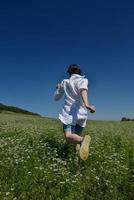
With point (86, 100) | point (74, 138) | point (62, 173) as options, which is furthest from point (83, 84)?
point (62, 173)

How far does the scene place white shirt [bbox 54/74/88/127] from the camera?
11445mm

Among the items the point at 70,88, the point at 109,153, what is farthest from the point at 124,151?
the point at 70,88

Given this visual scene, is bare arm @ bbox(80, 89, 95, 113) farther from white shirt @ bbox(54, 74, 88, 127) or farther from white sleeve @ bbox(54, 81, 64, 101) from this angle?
white sleeve @ bbox(54, 81, 64, 101)

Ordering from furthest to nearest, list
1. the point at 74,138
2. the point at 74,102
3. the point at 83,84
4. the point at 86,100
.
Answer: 1. the point at 74,102
2. the point at 83,84
3. the point at 86,100
4. the point at 74,138

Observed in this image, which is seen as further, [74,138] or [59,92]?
[59,92]

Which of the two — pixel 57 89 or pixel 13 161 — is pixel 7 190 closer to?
pixel 13 161

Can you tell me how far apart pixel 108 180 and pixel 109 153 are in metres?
3.14

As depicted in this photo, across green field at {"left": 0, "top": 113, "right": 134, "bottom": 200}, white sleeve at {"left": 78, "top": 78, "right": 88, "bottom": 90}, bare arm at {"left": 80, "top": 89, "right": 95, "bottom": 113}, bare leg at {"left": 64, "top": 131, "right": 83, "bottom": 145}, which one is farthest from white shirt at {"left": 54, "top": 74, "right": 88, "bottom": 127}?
green field at {"left": 0, "top": 113, "right": 134, "bottom": 200}

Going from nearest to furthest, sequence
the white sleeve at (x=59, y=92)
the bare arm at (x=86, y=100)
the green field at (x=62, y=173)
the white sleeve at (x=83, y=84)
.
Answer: the green field at (x=62, y=173)
the bare arm at (x=86, y=100)
the white sleeve at (x=83, y=84)
the white sleeve at (x=59, y=92)

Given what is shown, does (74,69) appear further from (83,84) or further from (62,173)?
(62,173)

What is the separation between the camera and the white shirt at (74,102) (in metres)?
11.4

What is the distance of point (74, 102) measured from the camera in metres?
11.6

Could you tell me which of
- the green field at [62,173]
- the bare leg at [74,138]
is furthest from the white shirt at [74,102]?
the green field at [62,173]

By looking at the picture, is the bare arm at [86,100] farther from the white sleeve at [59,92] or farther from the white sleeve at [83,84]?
the white sleeve at [59,92]
